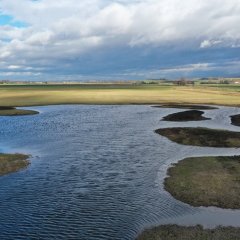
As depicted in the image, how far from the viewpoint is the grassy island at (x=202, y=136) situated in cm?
4997

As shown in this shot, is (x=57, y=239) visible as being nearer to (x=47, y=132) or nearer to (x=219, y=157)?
(x=219, y=157)

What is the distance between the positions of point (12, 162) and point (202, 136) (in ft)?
84.7

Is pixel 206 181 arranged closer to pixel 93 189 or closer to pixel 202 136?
pixel 93 189

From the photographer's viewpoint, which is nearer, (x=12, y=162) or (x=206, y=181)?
(x=206, y=181)

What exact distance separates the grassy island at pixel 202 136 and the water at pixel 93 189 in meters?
2.23

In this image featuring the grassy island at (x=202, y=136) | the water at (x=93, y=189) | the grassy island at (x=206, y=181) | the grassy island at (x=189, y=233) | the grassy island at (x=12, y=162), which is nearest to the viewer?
the grassy island at (x=189, y=233)

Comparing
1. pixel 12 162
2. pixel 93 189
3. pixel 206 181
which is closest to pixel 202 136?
pixel 206 181

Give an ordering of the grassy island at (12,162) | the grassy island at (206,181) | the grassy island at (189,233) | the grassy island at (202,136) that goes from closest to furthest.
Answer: the grassy island at (189,233) < the grassy island at (206,181) < the grassy island at (12,162) < the grassy island at (202,136)

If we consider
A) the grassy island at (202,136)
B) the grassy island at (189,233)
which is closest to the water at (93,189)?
the grassy island at (189,233)

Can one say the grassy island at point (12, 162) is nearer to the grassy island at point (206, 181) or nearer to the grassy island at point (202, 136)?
the grassy island at point (206, 181)

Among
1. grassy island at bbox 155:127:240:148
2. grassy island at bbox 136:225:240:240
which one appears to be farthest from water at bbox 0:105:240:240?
grassy island at bbox 155:127:240:148

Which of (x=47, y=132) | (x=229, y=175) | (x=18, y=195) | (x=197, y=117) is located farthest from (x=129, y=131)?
(x=18, y=195)

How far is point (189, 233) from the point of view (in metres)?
21.3

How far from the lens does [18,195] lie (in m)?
Answer: 28.3
